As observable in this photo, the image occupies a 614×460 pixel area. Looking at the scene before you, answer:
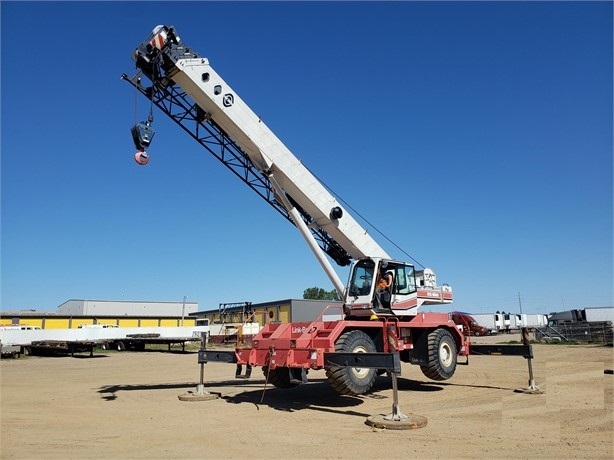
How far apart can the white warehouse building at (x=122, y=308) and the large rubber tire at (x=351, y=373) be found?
6200 centimetres

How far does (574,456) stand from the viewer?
617 cm

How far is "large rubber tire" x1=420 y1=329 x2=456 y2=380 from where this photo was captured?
39.2ft

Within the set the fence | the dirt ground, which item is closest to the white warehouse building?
the fence

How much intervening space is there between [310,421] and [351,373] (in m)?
1.56

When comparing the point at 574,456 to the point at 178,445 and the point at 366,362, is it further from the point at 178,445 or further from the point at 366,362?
the point at 178,445

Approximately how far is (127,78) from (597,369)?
16.0m

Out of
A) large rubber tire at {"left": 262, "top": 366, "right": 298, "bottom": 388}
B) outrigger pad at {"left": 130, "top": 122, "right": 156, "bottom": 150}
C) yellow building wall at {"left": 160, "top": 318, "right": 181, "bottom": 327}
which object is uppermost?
outrigger pad at {"left": 130, "top": 122, "right": 156, "bottom": 150}

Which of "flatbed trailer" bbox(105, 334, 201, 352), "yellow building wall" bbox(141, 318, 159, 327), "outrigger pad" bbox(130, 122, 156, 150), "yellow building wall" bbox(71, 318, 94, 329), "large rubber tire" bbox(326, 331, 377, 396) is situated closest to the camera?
"large rubber tire" bbox(326, 331, 377, 396)

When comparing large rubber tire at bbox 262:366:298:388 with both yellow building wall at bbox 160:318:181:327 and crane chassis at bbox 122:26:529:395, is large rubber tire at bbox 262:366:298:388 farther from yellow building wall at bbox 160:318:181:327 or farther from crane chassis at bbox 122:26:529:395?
yellow building wall at bbox 160:318:181:327

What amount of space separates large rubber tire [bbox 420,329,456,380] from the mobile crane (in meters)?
0.02

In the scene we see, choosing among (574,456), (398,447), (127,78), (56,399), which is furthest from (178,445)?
(127,78)

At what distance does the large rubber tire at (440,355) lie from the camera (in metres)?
12.0

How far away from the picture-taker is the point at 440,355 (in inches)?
480

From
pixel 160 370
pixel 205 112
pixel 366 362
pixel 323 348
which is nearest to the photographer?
pixel 366 362
